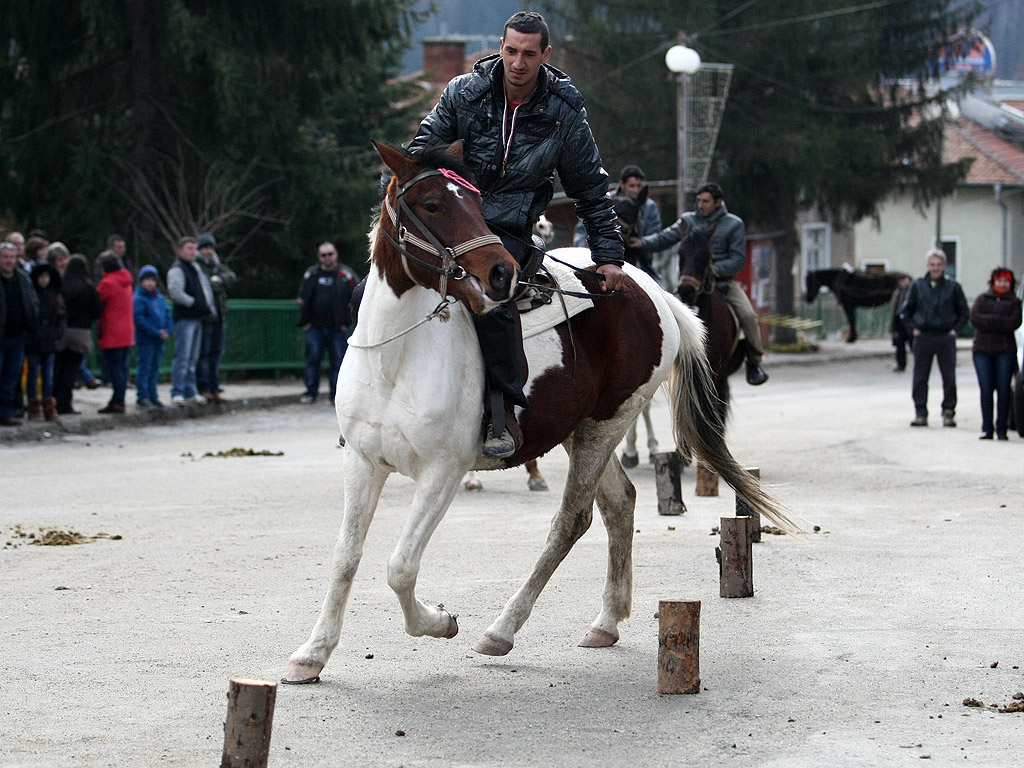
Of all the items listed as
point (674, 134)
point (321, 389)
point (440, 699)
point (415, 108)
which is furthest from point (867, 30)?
point (440, 699)

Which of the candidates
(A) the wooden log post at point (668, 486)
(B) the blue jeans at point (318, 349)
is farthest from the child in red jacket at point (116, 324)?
(A) the wooden log post at point (668, 486)

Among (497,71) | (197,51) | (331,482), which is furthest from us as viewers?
(197,51)

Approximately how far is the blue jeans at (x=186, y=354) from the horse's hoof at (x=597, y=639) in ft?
46.3

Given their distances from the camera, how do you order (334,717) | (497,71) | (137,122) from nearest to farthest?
(334,717) → (497,71) → (137,122)

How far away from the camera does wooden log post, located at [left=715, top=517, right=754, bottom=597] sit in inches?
300

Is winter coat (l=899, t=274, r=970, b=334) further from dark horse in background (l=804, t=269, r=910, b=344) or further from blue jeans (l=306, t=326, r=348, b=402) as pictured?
dark horse in background (l=804, t=269, r=910, b=344)

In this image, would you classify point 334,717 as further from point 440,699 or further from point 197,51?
point 197,51

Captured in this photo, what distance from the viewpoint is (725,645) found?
22.0ft

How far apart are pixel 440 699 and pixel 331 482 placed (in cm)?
737

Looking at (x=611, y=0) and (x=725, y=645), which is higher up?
(x=611, y=0)

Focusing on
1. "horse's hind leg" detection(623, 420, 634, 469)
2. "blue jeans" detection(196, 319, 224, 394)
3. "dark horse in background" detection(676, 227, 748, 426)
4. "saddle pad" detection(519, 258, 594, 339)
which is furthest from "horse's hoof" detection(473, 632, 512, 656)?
"blue jeans" detection(196, 319, 224, 394)

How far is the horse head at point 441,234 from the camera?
558 centimetres

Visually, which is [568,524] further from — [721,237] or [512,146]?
[721,237]

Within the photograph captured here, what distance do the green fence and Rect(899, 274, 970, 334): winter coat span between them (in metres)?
11.6
